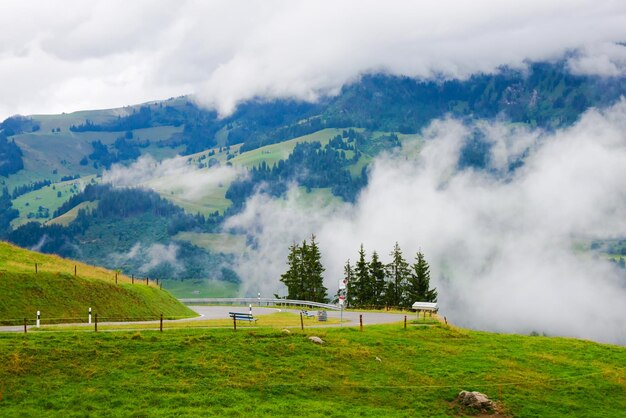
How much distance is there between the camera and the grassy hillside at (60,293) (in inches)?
1991

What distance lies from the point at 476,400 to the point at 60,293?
34.5 meters

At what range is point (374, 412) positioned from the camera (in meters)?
34.6

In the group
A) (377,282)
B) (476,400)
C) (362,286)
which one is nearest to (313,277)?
(362,286)

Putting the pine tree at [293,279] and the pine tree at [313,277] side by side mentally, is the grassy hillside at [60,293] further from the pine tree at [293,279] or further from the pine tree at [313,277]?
the pine tree at [313,277]

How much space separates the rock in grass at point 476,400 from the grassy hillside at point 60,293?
3073 centimetres

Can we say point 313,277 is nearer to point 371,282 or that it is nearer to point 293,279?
point 293,279

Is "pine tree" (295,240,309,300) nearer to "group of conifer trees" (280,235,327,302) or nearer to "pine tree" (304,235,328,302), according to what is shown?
"group of conifer trees" (280,235,327,302)

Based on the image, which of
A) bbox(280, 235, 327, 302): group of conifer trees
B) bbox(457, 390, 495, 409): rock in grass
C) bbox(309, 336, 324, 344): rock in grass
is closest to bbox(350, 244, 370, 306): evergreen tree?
bbox(280, 235, 327, 302): group of conifer trees

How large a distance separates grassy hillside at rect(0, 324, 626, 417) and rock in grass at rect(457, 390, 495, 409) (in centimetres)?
62

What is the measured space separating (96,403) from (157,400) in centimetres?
288

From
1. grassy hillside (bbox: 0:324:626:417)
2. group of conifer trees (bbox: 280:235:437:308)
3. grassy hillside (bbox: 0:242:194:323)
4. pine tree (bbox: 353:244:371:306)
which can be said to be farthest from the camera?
pine tree (bbox: 353:244:371:306)

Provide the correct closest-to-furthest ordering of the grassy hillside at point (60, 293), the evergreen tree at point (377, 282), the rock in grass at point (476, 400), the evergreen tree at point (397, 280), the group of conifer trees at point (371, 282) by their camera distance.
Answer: the rock in grass at point (476, 400), the grassy hillside at point (60, 293), the group of conifer trees at point (371, 282), the evergreen tree at point (377, 282), the evergreen tree at point (397, 280)

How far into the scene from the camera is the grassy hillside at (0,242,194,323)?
5056cm

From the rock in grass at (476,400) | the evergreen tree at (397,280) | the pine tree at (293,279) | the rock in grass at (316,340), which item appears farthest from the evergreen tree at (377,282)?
the rock in grass at (476,400)
